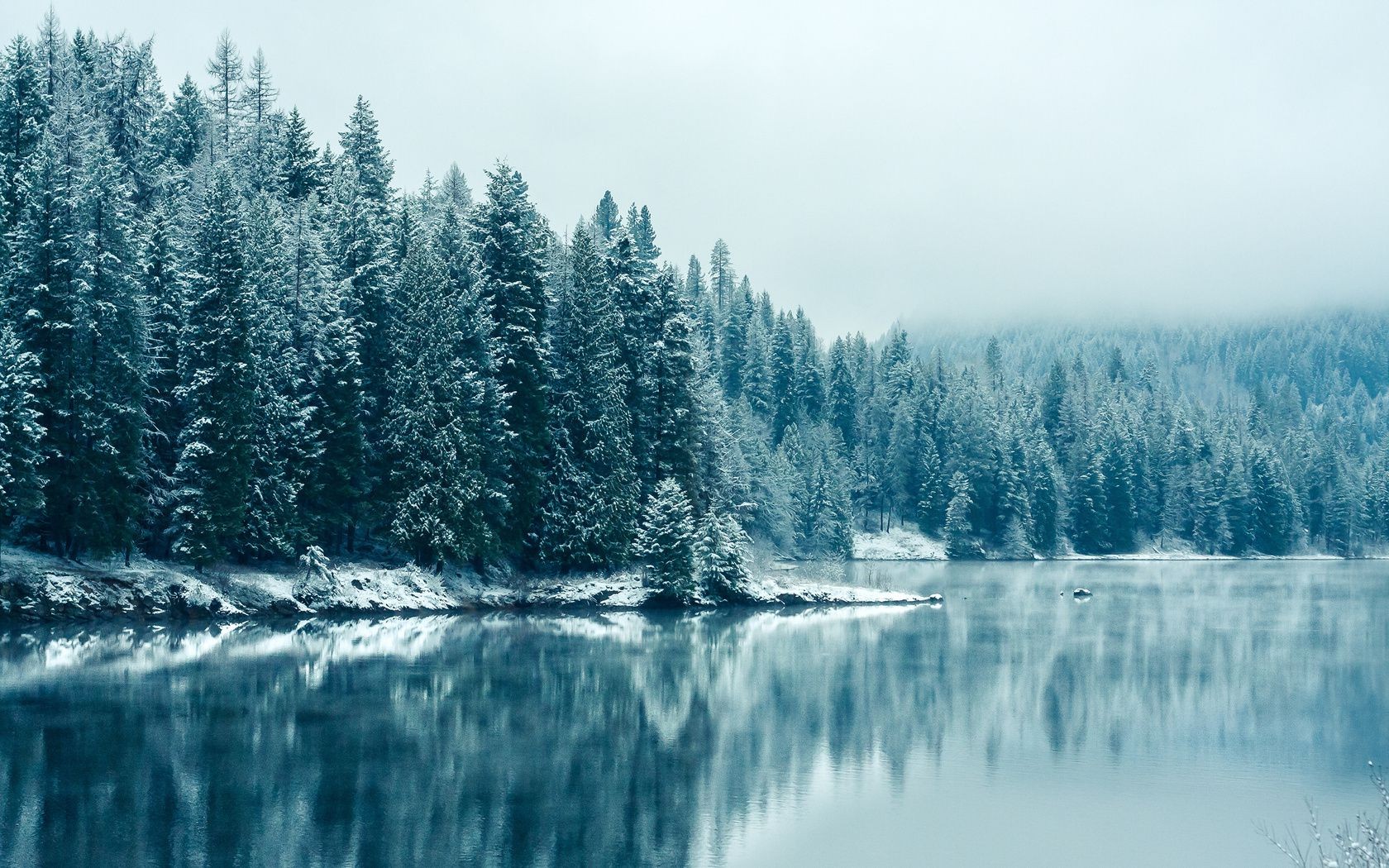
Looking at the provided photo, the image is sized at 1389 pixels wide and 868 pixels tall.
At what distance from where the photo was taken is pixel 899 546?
424 ft

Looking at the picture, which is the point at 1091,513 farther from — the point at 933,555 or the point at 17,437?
the point at 17,437

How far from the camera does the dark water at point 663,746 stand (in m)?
20.5

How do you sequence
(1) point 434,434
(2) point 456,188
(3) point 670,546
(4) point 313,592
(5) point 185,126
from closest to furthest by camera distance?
(4) point 313,592
(1) point 434,434
(3) point 670,546
(5) point 185,126
(2) point 456,188

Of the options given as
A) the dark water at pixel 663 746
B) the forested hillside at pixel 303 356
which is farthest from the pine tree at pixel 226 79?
the dark water at pixel 663 746

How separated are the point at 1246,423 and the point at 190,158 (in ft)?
465

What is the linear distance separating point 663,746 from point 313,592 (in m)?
30.9

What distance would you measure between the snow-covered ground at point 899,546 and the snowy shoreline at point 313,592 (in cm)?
5378

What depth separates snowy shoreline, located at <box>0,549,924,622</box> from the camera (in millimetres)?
46875

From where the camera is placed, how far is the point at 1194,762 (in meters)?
28.3

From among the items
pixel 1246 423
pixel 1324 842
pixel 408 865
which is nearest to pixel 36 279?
pixel 408 865

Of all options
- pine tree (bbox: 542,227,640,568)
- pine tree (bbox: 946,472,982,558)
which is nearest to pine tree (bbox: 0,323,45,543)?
pine tree (bbox: 542,227,640,568)

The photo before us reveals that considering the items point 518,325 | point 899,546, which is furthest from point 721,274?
point 518,325

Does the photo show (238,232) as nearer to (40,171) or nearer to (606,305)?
(40,171)

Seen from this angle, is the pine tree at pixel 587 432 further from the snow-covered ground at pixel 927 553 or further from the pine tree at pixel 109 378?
the snow-covered ground at pixel 927 553
